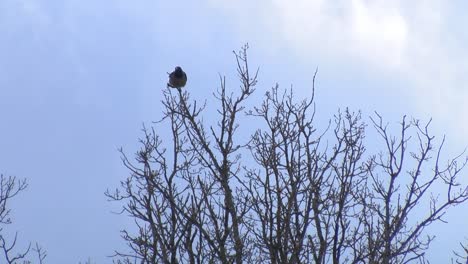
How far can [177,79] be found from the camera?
Result: 11.3 metres

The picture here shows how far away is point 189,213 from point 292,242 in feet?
7.68

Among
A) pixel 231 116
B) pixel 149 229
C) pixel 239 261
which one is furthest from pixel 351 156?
pixel 149 229

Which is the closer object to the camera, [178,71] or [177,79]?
[177,79]

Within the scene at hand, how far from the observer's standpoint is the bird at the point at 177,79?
1111 cm

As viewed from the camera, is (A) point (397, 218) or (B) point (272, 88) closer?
(A) point (397, 218)

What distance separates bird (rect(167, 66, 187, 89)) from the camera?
1111cm

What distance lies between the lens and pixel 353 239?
6703 mm

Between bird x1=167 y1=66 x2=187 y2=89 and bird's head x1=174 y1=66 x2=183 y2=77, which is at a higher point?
bird's head x1=174 y1=66 x2=183 y2=77

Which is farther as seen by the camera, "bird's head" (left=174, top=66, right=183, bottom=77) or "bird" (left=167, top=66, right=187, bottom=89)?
"bird's head" (left=174, top=66, right=183, bottom=77)

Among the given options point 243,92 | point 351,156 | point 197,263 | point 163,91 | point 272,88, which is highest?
point 163,91

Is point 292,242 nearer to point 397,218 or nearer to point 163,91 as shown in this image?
point 397,218

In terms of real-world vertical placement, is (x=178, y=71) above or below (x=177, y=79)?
above

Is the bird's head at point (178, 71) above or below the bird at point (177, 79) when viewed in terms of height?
above

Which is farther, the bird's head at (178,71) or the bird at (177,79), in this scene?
the bird's head at (178,71)
